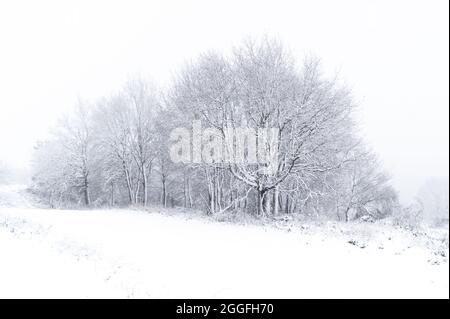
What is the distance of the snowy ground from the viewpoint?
22.9 ft

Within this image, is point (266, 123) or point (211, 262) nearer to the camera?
point (211, 262)

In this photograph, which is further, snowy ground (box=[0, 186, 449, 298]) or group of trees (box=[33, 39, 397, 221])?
group of trees (box=[33, 39, 397, 221])

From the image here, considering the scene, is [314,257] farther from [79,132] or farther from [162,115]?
[79,132]

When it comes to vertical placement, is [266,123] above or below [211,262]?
above

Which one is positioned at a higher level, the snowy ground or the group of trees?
the group of trees

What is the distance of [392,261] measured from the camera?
9703 millimetres

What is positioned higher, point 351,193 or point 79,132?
point 79,132

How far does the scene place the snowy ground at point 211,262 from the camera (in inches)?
275

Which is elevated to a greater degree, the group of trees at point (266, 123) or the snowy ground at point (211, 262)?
the group of trees at point (266, 123)

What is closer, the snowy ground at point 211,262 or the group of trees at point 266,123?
the snowy ground at point 211,262

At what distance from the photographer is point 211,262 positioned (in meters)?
9.38
